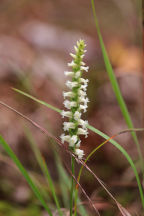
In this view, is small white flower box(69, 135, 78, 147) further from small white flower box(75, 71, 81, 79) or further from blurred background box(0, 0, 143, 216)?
blurred background box(0, 0, 143, 216)

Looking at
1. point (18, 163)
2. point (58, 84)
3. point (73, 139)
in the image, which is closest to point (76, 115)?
point (73, 139)

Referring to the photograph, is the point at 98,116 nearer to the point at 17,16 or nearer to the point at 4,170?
the point at 4,170

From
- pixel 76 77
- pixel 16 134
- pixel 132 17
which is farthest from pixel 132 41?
pixel 76 77

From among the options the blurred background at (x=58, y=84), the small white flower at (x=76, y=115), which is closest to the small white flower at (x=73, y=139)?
the small white flower at (x=76, y=115)

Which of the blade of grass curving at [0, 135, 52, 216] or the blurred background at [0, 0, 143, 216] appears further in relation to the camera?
the blurred background at [0, 0, 143, 216]

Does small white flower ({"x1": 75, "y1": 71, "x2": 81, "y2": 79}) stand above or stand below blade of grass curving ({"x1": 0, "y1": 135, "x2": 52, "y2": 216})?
above

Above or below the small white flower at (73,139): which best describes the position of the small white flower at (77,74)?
above

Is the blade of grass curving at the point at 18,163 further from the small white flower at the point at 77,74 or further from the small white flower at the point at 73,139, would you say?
the small white flower at the point at 77,74

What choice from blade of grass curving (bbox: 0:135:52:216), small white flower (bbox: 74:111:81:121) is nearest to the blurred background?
blade of grass curving (bbox: 0:135:52:216)
